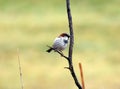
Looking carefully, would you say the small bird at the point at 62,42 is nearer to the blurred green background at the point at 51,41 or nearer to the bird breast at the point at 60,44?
the bird breast at the point at 60,44

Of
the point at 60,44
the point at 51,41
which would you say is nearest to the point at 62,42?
the point at 60,44

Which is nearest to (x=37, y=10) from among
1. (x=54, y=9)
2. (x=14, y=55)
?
(x=54, y=9)

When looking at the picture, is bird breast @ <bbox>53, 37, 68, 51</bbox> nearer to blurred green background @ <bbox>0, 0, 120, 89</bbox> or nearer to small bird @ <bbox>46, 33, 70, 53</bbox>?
small bird @ <bbox>46, 33, 70, 53</bbox>

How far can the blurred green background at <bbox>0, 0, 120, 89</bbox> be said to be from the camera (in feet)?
53.7

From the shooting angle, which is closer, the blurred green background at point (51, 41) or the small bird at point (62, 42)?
the small bird at point (62, 42)

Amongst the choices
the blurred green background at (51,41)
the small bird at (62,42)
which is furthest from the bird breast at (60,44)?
the blurred green background at (51,41)

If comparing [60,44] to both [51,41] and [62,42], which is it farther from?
[51,41]

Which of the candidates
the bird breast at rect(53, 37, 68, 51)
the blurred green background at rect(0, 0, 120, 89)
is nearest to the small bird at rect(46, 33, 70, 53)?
the bird breast at rect(53, 37, 68, 51)

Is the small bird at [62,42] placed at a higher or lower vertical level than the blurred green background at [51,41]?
higher

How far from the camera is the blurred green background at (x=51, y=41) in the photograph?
16359mm

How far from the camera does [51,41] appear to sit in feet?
69.8

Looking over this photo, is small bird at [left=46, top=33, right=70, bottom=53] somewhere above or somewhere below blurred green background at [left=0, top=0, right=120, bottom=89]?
above

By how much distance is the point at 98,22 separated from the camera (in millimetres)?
24938

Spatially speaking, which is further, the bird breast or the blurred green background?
the blurred green background
